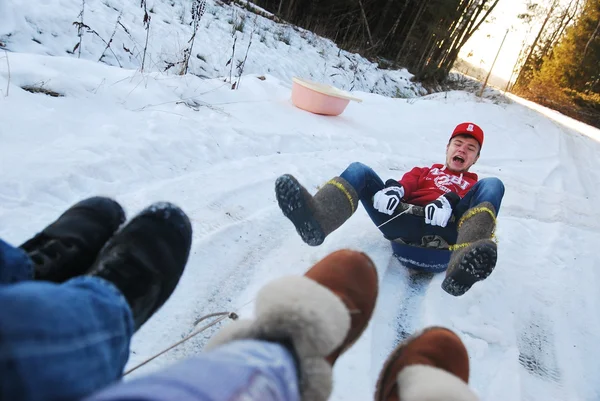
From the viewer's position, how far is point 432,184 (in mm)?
2031

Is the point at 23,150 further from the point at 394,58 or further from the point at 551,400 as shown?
the point at 394,58

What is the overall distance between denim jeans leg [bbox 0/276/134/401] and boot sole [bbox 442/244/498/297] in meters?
1.07

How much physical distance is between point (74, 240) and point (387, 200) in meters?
1.20

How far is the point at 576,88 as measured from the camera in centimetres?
1445

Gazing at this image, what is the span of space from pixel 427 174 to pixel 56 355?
6.28ft

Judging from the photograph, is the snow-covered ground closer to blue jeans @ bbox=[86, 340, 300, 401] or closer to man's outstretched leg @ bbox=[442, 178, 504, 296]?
man's outstretched leg @ bbox=[442, 178, 504, 296]

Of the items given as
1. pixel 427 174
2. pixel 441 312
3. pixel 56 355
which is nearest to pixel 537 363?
pixel 441 312

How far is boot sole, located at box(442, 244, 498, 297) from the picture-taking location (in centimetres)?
131

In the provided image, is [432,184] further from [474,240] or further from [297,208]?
[297,208]

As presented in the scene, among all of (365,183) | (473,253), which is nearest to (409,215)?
(365,183)

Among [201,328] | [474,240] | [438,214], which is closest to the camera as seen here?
[201,328]

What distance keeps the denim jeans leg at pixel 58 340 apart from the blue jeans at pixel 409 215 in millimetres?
1225

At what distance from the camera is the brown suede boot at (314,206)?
1.51 m

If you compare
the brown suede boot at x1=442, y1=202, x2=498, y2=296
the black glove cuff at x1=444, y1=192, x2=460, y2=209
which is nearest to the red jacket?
the black glove cuff at x1=444, y1=192, x2=460, y2=209
